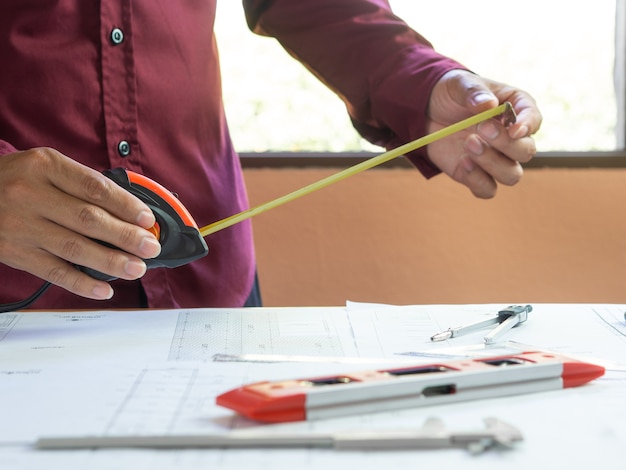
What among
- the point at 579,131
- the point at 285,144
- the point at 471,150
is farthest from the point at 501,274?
the point at 471,150

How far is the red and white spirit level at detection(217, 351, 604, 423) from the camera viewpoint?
0.50 m

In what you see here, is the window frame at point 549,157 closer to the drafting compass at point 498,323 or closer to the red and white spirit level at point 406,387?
the drafting compass at point 498,323

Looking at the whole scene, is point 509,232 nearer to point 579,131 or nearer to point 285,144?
point 579,131

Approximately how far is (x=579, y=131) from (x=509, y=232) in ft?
1.19

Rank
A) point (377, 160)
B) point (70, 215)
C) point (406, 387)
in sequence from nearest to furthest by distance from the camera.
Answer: point (406, 387)
point (70, 215)
point (377, 160)

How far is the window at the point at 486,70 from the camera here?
1849 mm

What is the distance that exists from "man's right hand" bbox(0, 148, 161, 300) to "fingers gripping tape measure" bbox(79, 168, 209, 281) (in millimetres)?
15

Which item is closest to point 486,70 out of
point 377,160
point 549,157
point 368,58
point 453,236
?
point 549,157

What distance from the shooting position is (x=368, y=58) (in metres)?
1.02

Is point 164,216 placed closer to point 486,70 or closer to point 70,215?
point 70,215

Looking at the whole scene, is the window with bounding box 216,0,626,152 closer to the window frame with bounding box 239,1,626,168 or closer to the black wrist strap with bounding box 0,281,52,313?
the window frame with bounding box 239,1,626,168

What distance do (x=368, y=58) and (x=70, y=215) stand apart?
476mm

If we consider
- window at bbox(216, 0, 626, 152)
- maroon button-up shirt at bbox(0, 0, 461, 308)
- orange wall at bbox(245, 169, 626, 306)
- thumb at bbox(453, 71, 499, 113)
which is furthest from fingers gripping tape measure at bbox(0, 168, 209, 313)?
window at bbox(216, 0, 626, 152)

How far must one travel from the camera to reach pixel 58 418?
0.52 meters
